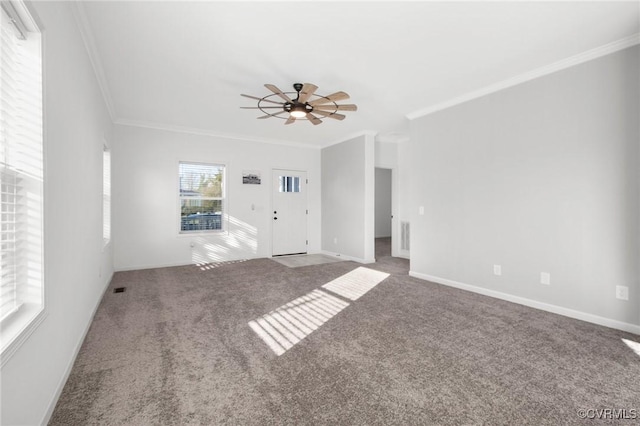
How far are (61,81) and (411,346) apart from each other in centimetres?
311

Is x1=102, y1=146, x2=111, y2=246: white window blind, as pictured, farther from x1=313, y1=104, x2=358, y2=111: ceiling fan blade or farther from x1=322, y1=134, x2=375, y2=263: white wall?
x1=322, y1=134, x2=375, y2=263: white wall

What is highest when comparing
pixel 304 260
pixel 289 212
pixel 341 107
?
pixel 341 107

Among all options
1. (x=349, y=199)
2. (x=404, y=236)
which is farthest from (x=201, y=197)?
(x=404, y=236)

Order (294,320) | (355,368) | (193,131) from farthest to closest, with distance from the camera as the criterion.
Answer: (193,131) < (294,320) < (355,368)

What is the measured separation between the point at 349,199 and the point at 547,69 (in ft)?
12.4

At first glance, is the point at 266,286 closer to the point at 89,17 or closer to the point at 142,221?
the point at 142,221

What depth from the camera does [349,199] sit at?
6.28 meters

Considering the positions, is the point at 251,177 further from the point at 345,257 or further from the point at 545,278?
the point at 545,278

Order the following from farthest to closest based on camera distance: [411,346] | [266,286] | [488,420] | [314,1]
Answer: [266,286]
[411,346]
[314,1]
[488,420]

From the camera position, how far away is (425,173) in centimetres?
456

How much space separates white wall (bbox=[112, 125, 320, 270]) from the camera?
5137mm

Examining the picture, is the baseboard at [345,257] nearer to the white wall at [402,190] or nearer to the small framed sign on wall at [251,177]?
the white wall at [402,190]

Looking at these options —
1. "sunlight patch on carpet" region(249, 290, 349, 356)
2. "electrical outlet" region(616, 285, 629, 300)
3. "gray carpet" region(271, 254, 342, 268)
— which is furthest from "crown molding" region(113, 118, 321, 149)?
"electrical outlet" region(616, 285, 629, 300)

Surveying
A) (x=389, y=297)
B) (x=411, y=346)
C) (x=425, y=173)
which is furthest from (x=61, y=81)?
(x=425, y=173)
